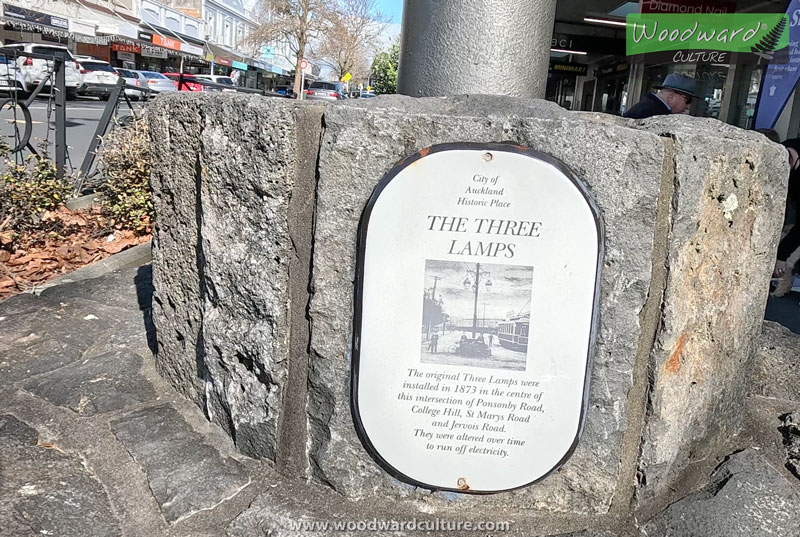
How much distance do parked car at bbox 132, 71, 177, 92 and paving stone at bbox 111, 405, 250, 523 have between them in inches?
1120

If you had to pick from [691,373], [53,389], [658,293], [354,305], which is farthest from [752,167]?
[53,389]

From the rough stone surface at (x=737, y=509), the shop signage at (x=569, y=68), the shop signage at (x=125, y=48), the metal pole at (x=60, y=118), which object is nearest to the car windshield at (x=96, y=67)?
the shop signage at (x=125, y=48)

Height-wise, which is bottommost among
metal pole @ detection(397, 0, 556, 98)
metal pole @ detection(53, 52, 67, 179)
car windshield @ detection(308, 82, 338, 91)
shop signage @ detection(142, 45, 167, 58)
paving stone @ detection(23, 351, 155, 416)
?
paving stone @ detection(23, 351, 155, 416)

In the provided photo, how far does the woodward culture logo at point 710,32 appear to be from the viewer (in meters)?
6.54

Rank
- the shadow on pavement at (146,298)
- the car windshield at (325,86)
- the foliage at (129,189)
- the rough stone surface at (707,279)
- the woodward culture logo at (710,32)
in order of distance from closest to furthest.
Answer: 1. the rough stone surface at (707,279)
2. the shadow on pavement at (146,298)
3. the foliage at (129,189)
4. the woodward culture logo at (710,32)
5. the car windshield at (325,86)

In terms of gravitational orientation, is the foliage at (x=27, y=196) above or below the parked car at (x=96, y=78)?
below

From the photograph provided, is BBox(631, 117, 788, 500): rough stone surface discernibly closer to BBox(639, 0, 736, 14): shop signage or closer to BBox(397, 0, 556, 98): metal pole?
BBox(397, 0, 556, 98): metal pole

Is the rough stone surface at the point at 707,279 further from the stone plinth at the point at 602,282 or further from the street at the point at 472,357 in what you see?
the street at the point at 472,357

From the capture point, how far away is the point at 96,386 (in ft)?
8.07

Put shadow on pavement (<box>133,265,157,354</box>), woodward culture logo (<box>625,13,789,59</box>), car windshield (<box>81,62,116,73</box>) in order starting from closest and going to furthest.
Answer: shadow on pavement (<box>133,265,157,354</box>) < woodward culture logo (<box>625,13,789,59</box>) < car windshield (<box>81,62,116,73</box>)

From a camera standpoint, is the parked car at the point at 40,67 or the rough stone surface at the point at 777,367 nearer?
the rough stone surface at the point at 777,367

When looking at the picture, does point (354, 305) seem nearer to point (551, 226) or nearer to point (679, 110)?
point (551, 226)

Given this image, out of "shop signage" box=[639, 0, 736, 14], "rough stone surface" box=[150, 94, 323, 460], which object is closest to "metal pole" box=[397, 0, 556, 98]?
"rough stone surface" box=[150, 94, 323, 460]

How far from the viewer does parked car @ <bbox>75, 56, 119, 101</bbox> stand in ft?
90.9
